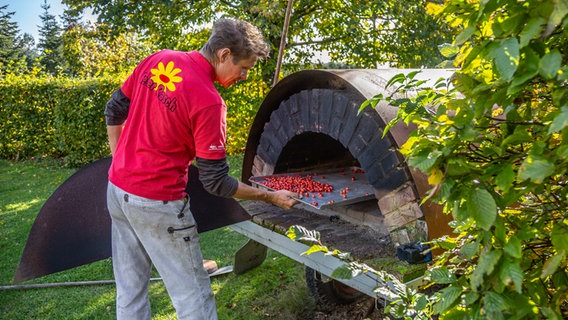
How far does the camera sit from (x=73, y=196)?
318cm

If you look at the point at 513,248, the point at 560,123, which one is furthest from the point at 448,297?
the point at 560,123

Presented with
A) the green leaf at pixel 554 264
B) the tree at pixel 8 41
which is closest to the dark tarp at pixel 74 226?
the green leaf at pixel 554 264

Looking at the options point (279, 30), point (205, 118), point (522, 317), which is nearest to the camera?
point (522, 317)

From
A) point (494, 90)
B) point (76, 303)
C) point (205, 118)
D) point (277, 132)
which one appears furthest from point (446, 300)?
point (76, 303)

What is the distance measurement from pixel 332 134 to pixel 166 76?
124cm

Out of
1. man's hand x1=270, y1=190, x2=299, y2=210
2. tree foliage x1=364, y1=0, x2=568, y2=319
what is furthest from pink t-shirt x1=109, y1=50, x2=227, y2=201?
tree foliage x1=364, y1=0, x2=568, y2=319

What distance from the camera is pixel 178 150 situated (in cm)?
245

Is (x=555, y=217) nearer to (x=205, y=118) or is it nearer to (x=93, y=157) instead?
(x=205, y=118)

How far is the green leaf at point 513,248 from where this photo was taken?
100 cm

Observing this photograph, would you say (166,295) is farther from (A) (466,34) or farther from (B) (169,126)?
(A) (466,34)

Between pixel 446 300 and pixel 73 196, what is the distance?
8.99 feet

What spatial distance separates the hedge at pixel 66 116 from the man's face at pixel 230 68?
655 centimetres

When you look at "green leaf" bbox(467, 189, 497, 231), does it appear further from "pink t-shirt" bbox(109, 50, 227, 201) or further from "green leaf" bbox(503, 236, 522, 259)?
"pink t-shirt" bbox(109, 50, 227, 201)

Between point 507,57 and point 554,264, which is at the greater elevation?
point 507,57
